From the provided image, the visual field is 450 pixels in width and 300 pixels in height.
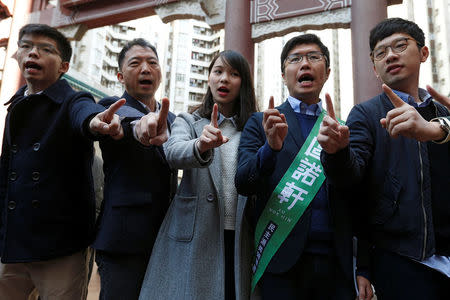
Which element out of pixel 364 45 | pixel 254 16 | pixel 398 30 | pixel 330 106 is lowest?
pixel 330 106

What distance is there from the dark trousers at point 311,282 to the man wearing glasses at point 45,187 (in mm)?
856

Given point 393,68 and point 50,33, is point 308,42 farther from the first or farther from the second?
point 50,33

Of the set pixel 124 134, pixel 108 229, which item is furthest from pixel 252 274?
pixel 124 134

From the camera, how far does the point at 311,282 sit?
4.11ft

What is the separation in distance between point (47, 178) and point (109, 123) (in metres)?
0.44

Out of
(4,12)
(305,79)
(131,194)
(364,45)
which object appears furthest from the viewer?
(4,12)

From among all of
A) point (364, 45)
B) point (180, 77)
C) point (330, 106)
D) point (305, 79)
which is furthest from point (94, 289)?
point (180, 77)

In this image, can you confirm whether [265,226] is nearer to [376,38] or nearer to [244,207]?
[244,207]

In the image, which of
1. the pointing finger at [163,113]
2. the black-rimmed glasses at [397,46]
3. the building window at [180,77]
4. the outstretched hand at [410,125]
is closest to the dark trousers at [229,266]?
the pointing finger at [163,113]

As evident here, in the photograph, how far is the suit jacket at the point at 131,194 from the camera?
1364 millimetres

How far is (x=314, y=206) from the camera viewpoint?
1.36 m

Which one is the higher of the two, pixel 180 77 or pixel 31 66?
pixel 180 77

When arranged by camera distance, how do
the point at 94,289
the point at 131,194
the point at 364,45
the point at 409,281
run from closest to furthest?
the point at 409,281
the point at 131,194
the point at 94,289
the point at 364,45

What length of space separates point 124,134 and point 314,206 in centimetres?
80
